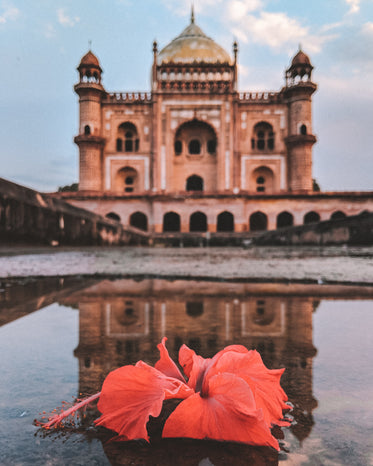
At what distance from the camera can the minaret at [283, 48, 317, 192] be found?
74.3 ft

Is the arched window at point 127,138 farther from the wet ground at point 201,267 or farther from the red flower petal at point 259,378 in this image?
the red flower petal at point 259,378

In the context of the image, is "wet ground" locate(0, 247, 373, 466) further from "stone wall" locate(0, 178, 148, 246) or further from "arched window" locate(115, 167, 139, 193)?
"arched window" locate(115, 167, 139, 193)

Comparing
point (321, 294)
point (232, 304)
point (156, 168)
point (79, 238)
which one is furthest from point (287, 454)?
point (156, 168)

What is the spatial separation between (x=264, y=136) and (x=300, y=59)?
4940 mm

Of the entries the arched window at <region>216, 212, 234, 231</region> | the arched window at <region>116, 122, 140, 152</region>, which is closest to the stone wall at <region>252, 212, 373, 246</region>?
the arched window at <region>216, 212, 234, 231</region>

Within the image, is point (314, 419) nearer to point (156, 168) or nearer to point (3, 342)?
point (3, 342)

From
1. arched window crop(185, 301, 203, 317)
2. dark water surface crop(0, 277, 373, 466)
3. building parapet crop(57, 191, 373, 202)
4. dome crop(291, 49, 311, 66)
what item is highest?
dome crop(291, 49, 311, 66)

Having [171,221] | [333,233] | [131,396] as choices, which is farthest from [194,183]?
[131,396]

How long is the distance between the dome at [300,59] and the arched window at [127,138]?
10.7 meters

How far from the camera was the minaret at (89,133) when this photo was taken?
22.8 meters

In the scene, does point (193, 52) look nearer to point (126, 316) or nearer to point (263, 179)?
point (263, 179)

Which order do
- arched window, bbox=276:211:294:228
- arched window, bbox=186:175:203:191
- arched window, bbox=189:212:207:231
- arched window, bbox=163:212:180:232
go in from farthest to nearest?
arched window, bbox=186:175:203:191
arched window, bbox=189:212:207:231
arched window, bbox=163:212:180:232
arched window, bbox=276:211:294:228

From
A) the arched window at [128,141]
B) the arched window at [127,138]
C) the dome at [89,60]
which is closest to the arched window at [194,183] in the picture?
the arched window at [127,138]

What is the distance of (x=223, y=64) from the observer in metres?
25.6
